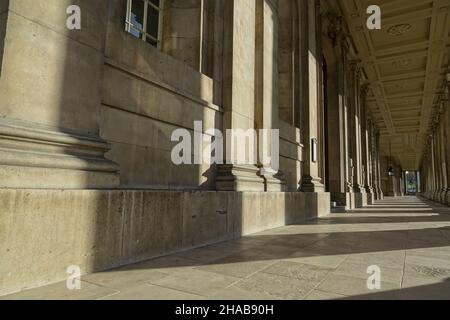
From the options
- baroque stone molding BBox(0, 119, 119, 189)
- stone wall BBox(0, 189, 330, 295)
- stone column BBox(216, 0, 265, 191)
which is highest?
stone column BBox(216, 0, 265, 191)

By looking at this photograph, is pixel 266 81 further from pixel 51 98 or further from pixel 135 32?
pixel 51 98

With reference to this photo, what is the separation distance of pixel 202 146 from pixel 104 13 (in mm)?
2880

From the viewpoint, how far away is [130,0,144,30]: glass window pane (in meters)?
5.95

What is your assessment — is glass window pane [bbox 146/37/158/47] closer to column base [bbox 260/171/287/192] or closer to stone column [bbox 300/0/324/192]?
column base [bbox 260/171/287/192]

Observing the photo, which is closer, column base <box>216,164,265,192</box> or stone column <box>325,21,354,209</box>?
column base <box>216,164,265,192</box>

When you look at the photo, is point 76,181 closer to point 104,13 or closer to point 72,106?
point 72,106

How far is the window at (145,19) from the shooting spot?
591 cm

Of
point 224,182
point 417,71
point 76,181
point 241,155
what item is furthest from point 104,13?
point 417,71

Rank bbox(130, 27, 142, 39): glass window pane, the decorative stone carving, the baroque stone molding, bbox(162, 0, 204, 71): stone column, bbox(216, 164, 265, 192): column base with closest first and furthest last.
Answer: the baroque stone molding
bbox(130, 27, 142, 39): glass window pane
bbox(216, 164, 265, 192): column base
bbox(162, 0, 204, 71): stone column
the decorative stone carving

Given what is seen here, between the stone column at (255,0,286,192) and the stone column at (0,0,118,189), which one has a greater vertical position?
the stone column at (255,0,286,192)

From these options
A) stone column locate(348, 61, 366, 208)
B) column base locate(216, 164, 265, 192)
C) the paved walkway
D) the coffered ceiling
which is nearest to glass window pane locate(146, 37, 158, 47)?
column base locate(216, 164, 265, 192)

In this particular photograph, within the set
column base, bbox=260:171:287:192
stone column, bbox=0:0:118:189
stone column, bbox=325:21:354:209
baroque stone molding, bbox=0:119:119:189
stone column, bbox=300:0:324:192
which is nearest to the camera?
baroque stone molding, bbox=0:119:119:189

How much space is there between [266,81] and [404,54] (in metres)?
18.1

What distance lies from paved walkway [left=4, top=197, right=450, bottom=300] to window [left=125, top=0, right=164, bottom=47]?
408cm
